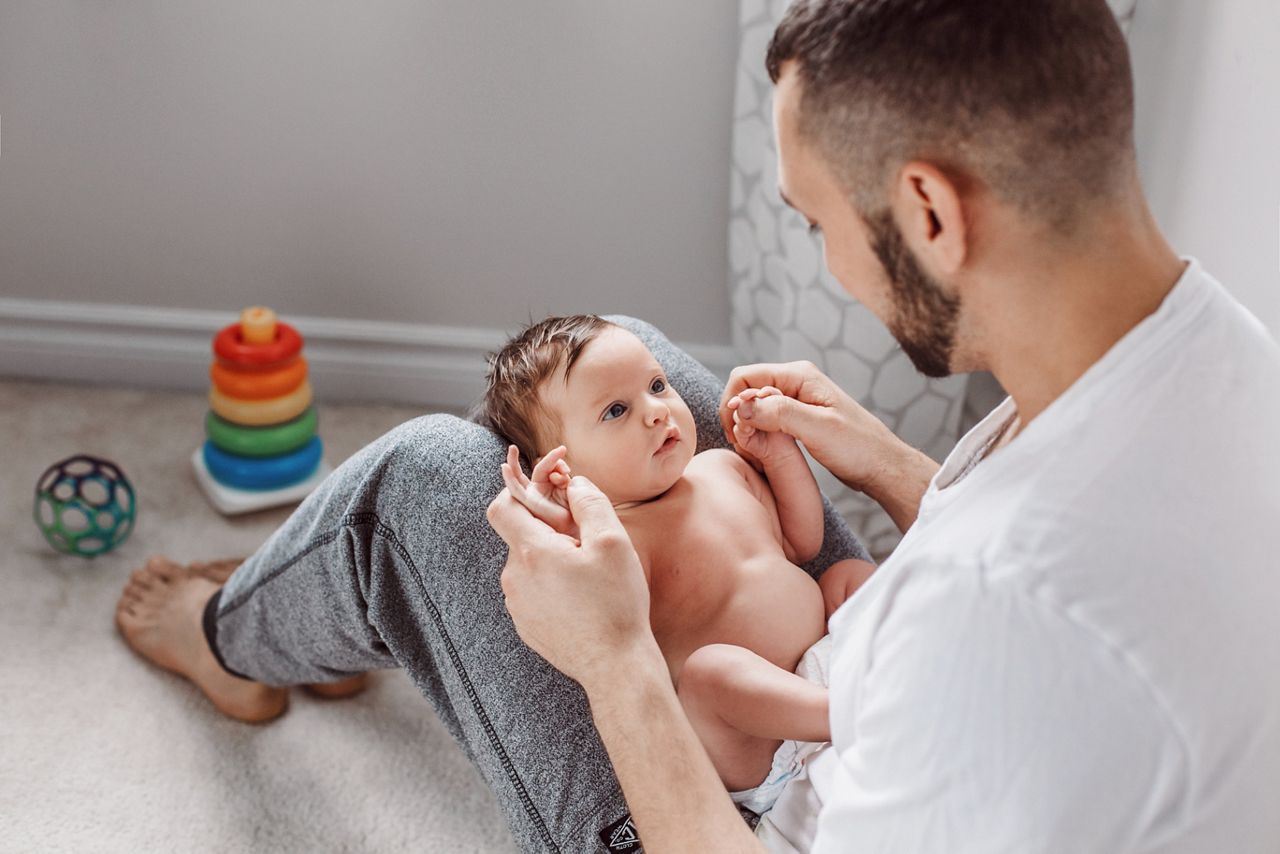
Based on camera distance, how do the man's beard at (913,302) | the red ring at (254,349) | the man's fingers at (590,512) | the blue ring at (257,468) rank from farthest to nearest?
1. the blue ring at (257,468)
2. the red ring at (254,349)
3. the man's fingers at (590,512)
4. the man's beard at (913,302)

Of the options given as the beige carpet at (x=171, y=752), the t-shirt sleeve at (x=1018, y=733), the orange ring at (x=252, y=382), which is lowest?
the beige carpet at (x=171, y=752)

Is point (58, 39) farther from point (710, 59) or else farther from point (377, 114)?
point (710, 59)

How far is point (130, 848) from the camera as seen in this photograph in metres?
1.58

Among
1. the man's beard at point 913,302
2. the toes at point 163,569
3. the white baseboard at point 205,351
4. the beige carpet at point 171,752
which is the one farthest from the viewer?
the white baseboard at point 205,351

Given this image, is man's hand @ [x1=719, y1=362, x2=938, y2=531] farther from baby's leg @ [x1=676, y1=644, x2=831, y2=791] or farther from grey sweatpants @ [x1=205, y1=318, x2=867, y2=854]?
baby's leg @ [x1=676, y1=644, x2=831, y2=791]

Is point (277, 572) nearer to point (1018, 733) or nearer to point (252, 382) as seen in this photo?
point (252, 382)

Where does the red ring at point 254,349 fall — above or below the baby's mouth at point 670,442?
below

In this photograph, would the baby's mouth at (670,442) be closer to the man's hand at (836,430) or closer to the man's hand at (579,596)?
the man's hand at (836,430)

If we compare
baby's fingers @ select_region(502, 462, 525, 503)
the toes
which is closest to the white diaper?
baby's fingers @ select_region(502, 462, 525, 503)

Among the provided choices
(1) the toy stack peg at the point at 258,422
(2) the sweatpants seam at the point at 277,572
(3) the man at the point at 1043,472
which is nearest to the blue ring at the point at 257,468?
(1) the toy stack peg at the point at 258,422

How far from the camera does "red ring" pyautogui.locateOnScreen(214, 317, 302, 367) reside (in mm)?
1997

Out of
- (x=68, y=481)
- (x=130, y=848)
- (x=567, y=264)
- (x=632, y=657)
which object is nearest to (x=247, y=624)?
(x=130, y=848)

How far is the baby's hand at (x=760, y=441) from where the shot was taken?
1408 millimetres

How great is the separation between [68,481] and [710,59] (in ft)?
4.03
